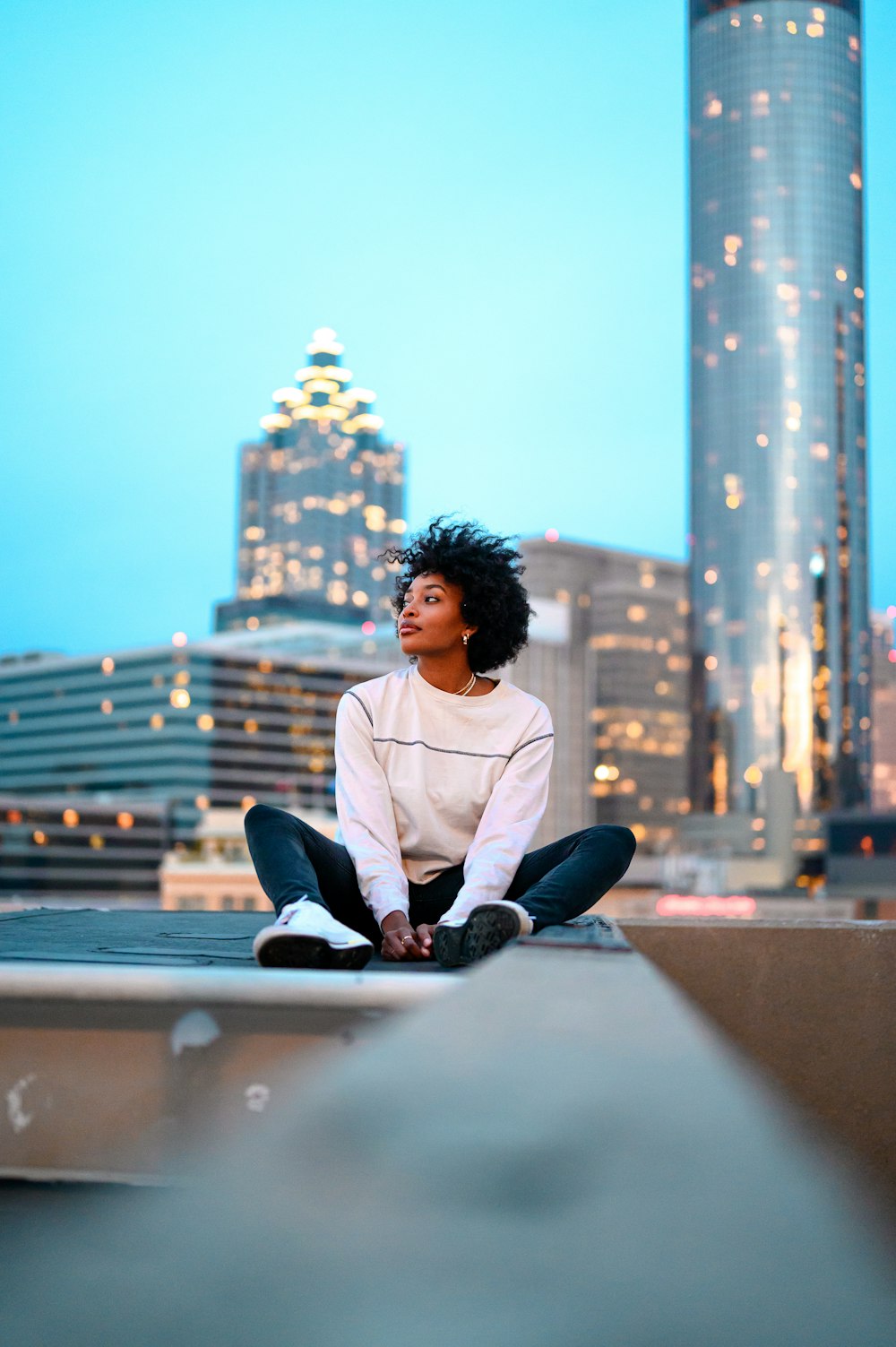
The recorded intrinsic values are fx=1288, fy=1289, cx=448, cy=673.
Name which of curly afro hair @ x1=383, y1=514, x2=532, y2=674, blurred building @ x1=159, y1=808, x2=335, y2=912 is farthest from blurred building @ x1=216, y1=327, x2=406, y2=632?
curly afro hair @ x1=383, y1=514, x2=532, y2=674

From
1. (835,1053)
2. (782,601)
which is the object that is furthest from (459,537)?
(782,601)

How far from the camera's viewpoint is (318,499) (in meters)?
190

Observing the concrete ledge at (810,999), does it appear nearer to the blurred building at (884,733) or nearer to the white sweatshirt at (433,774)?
the white sweatshirt at (433,774)

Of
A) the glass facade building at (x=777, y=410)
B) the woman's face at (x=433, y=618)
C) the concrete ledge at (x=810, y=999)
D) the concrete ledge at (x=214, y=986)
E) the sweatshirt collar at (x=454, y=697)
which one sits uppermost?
the glass facade building at (x=777, y=410)

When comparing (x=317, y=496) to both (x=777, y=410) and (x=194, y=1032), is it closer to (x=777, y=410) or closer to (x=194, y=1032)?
(x=777, y=410)

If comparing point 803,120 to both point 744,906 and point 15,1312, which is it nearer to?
point 744,906

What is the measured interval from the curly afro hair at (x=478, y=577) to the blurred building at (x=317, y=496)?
183 meters

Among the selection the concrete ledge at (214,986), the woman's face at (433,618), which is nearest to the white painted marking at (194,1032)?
the concrete ledge at (214,986)

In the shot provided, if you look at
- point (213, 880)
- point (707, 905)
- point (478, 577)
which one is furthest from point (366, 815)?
point (213, 880)

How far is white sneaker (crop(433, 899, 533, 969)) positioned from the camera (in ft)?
8.14

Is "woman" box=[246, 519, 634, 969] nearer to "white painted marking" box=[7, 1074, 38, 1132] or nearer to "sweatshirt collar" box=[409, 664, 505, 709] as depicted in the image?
"sweatshirt collar" box=[409, 664, 505, 709]

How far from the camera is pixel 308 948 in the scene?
2.42 metres

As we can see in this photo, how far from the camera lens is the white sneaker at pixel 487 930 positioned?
248cm

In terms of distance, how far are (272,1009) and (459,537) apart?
2.20m
